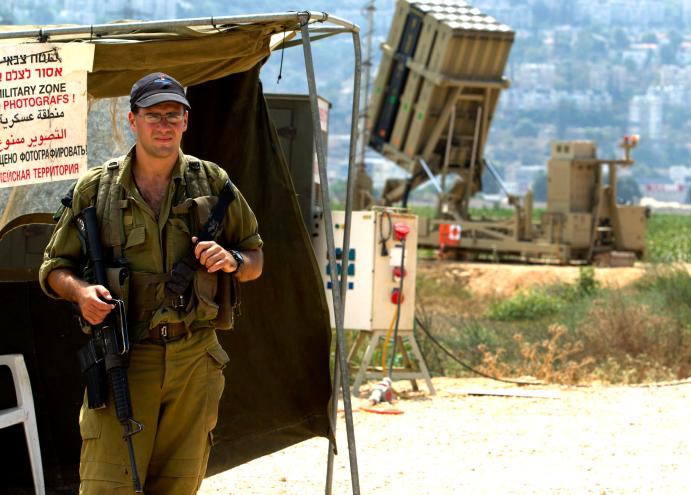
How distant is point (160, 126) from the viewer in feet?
13.7

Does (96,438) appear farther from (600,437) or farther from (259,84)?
(600,437)

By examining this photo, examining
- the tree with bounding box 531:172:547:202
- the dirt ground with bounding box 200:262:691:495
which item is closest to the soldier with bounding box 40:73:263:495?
the dirt ground with bounding box 200:262:691:495

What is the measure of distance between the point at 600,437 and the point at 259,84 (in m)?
4.02

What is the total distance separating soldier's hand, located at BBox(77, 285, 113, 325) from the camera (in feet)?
13.1

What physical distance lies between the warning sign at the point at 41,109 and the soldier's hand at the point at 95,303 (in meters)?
1.21

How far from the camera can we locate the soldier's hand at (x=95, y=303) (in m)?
3.98

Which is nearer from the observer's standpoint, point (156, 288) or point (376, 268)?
point (156, 288)

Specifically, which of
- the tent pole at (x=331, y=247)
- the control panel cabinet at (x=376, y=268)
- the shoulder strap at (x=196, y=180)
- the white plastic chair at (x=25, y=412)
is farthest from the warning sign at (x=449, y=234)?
the shoulder strap at (x=196, y=180)

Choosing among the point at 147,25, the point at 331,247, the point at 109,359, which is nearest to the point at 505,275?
the point at 331,247

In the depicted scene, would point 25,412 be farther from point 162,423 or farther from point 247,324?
point 162,423

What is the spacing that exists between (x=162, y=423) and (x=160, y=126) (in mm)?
1006

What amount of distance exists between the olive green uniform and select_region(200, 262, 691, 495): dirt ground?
2.76 metres

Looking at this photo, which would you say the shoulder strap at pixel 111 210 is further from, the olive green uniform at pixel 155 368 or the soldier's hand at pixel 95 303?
the soldier's hand at pixel 95 303

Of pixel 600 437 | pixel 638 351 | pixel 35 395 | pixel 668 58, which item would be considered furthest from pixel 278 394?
pixel 668 58
